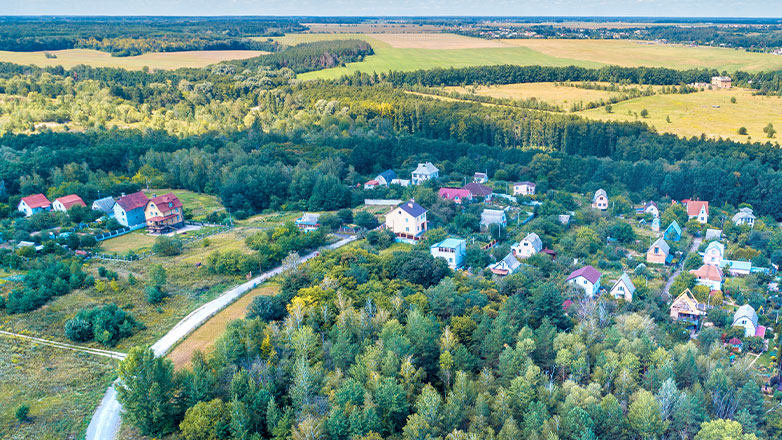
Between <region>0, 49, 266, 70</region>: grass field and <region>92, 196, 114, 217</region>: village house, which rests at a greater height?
<region>0, 49, 266, 70</region>: grass field

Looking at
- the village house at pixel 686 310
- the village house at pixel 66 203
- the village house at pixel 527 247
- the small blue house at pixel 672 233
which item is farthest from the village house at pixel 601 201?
the village house at pixel 66 203

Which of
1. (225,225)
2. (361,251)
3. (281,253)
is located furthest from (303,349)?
(225,225)

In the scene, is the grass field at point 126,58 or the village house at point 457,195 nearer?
the village house at point 457,195

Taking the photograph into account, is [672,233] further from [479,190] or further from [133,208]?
[133,208]

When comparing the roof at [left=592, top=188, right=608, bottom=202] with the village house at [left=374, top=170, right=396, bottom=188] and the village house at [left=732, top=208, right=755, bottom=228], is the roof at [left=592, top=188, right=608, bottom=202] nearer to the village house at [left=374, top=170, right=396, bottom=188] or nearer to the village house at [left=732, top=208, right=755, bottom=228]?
the village house at [left=732, top=208, right=755, bottom=228]

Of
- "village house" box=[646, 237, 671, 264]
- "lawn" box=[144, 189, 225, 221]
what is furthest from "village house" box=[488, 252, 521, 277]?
"lawn" box=[144, 189, 225, 221]

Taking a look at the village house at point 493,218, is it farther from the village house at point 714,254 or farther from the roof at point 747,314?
the roof at point 747,314
